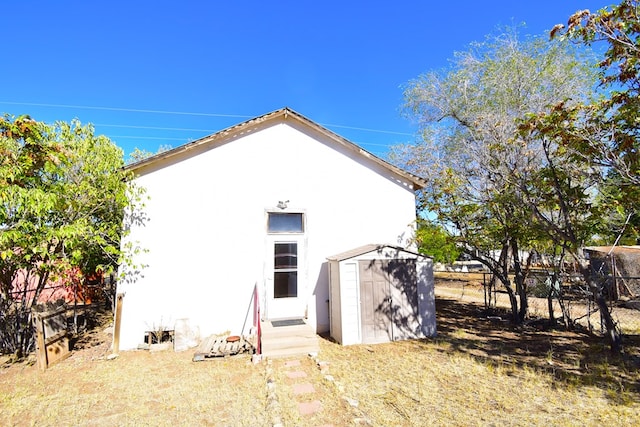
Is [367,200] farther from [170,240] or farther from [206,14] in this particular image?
[206,14]

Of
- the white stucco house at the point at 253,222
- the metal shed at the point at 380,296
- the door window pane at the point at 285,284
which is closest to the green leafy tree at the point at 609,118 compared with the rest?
the metal shed at the point at 380,296

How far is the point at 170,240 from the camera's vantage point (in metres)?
8.02

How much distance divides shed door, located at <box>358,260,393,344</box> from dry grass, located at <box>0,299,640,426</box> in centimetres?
39

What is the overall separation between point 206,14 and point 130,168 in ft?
19.9

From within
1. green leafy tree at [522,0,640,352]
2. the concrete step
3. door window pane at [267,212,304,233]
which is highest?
green leafy tree at [522,0,640,352]

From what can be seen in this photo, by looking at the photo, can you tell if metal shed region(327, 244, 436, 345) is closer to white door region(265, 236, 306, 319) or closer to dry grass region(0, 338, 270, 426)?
white door region(265, 236, 306, 319)

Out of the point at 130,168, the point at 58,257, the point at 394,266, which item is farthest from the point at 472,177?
the point at 58,257

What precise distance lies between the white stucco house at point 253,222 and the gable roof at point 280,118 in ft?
0.10

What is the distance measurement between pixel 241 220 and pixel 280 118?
135 inches

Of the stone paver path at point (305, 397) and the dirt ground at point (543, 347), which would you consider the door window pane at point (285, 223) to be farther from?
the dirt ground at point (543, 347)

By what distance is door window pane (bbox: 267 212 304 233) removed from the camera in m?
8.80

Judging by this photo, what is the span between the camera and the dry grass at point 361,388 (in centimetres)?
432

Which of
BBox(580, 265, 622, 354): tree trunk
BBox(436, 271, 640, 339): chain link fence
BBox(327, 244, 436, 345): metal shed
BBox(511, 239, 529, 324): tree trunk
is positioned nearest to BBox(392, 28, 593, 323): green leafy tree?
BBox(511, 239, 529, 324): tree trunk

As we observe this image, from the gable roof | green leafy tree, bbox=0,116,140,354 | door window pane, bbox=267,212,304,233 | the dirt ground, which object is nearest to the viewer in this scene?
green leafy tree, bbox=0,116,140,354
